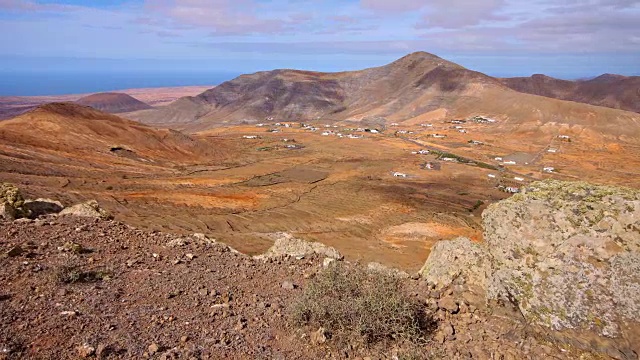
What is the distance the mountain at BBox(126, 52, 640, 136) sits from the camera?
8788 cm

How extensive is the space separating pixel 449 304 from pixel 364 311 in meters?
1.62

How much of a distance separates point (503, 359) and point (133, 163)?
136 ft

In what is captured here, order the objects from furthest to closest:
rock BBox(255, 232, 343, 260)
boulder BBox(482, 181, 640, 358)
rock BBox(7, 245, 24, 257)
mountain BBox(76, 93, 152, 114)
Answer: mountain BBox(76, 93, 152, 114) < rock BBox(255, 232, 343, 260) < rock BBox(7, 245, 24, 257) < boulder BBox(482, 181, 640, 358)

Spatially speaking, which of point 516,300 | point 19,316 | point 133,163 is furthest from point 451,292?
point 133,163

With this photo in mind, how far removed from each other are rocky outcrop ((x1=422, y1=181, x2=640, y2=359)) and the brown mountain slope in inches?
1485

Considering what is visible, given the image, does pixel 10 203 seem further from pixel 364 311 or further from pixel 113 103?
pixel 113 103

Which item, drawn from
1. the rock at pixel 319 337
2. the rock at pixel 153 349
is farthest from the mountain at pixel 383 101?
the rock at pixel 153 349

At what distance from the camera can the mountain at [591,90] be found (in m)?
135

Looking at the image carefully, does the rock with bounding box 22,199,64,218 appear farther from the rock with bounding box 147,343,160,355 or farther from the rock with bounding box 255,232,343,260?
the rock with bounding box 147,343,160,355

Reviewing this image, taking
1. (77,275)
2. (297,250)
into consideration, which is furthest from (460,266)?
(77,275)

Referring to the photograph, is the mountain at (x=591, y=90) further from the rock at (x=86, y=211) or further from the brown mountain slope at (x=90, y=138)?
the rock at (x=86, y=211)

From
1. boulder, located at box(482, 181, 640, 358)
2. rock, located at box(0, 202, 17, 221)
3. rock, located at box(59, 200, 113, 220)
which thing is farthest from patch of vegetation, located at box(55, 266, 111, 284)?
boulder, located at box(482, 181, 640, 358)

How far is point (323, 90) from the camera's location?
449 ft

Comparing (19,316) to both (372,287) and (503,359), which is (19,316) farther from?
(503,359)
